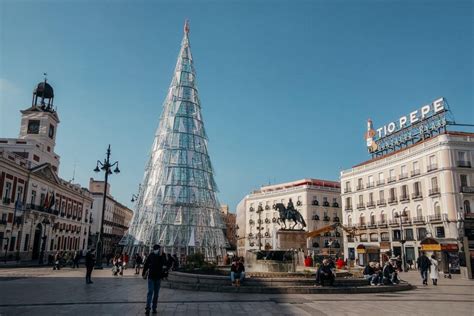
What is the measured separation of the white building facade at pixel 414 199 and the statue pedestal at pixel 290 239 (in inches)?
493

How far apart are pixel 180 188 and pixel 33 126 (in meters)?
27.6

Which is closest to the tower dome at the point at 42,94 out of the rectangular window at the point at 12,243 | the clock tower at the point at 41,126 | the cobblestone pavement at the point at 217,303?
the clock tower at the point at 41,126

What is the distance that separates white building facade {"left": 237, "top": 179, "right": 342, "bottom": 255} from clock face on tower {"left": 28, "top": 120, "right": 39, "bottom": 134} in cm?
4060

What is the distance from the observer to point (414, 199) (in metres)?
48.3

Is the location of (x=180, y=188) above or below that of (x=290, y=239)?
above

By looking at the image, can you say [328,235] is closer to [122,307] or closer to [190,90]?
[190,90]

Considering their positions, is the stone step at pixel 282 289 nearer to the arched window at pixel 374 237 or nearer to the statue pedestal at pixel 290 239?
the statue pedestal at pixel 290 239

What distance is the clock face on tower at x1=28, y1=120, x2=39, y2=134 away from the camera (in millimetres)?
55531

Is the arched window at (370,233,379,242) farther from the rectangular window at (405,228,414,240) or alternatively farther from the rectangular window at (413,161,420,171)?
the rectangular window at (413,161,420,171)

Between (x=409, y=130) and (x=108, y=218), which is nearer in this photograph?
(x=409, y=130)

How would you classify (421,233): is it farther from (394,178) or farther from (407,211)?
(394,178)

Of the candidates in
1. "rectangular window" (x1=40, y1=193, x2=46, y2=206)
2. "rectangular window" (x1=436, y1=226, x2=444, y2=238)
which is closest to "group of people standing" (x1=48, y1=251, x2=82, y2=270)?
"rectangular window" (x1=40, y1=193, x2=46, y2=206)

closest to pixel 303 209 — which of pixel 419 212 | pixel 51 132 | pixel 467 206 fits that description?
pixel 419 212

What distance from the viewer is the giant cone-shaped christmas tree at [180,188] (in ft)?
144
